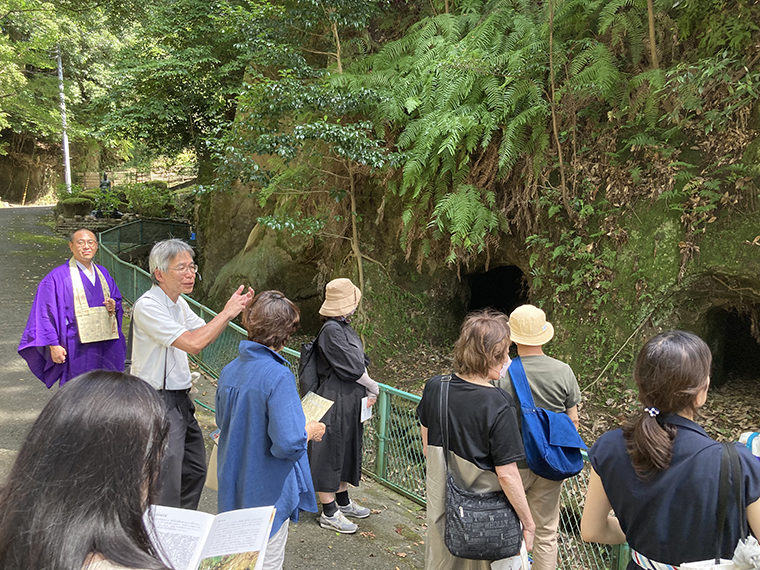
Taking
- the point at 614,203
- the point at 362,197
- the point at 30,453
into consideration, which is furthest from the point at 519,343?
the point at 362,197

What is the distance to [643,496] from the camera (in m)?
1.98

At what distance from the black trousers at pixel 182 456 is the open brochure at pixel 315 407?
0.83m

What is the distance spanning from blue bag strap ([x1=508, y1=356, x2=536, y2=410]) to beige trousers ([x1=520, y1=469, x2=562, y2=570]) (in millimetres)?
420

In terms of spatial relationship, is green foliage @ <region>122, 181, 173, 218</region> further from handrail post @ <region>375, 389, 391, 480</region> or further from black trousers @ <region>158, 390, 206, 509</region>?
black trousers @ <region>158, 390, 206, 509</region>

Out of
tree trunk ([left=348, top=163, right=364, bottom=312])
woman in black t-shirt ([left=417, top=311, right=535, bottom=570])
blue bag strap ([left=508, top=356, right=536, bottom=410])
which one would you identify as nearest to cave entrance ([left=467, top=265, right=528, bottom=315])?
tree trunk ([left=348, top=163, right=364, bottom=312])

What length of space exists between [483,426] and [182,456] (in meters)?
2.01

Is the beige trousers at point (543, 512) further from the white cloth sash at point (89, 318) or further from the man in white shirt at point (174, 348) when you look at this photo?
the white cloth sash at point (89, 318)

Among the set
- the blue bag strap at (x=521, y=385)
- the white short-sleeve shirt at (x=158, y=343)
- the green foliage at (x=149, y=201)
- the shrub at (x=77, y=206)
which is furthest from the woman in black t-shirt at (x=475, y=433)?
the shrub at (x=77, y=206)

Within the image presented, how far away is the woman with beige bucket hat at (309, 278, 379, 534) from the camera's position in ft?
13.4

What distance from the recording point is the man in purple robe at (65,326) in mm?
4234

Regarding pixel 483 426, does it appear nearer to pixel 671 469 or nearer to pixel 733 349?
pixel 671 469

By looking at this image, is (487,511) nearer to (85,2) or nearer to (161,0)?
(161,0)

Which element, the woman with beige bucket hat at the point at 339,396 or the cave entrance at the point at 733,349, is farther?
the cave entrance at the point at 733,349

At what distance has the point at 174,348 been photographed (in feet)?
11.5
